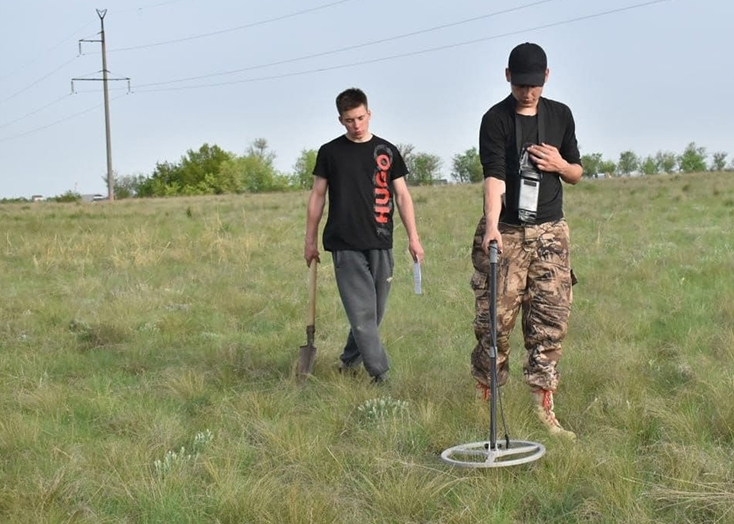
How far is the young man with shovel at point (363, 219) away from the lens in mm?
5387

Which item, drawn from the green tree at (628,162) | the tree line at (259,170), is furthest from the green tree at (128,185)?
the green tree at (628,162)

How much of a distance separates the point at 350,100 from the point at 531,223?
5.01ft

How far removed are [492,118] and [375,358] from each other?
184 cm

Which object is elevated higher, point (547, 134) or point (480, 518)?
point (547, 134)

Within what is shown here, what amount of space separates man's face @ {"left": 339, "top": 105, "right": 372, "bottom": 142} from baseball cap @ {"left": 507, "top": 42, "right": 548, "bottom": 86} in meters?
1.33

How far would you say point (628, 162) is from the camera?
129750 millimetres

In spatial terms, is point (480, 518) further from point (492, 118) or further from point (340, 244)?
point (340, 244)

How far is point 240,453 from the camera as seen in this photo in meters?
4.12

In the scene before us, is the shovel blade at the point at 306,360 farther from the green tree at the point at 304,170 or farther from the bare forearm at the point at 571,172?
the green tree at the point at 304,170

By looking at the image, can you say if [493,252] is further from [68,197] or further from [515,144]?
[68,197]

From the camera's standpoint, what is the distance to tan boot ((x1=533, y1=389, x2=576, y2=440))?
14.0 ft

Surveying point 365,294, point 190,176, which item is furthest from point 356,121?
point 190,176

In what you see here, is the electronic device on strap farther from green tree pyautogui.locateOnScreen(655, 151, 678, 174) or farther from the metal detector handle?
green tree pyautogui.locateOnScreen(655, 151, 678, 174)

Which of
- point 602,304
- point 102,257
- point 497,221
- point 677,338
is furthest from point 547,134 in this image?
point 102,257
